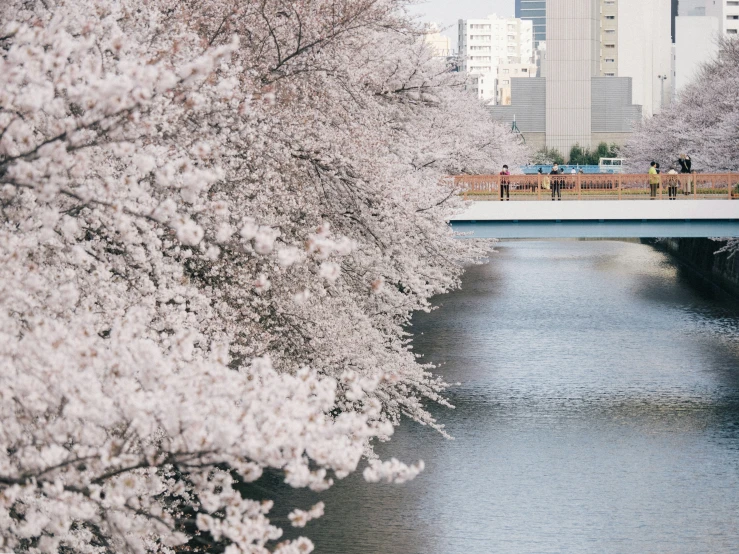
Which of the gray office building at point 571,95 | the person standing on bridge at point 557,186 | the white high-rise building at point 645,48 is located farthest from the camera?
the white high-rise building at point 645,48

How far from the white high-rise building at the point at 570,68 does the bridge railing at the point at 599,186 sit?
75.5 meters

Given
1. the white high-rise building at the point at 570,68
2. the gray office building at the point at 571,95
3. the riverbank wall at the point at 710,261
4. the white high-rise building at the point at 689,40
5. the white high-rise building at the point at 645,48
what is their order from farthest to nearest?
the white high-rise building at the point at 645,48
the white high-rise building at the point at 689,40
the gray office building at the point at 571,95
the white high-rise building at the point at 570,68
the riverbank wall at the point at 710,261

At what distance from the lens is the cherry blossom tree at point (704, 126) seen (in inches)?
1646

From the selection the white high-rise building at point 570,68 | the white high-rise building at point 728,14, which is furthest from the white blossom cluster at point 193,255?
the white high-rise building at point 728,14

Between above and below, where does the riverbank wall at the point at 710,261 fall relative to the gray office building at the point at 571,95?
below

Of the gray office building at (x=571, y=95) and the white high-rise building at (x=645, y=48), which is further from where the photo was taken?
the white high-rise building at (x=645, y=48)

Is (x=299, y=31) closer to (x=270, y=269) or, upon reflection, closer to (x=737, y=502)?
(x=270, y=269)

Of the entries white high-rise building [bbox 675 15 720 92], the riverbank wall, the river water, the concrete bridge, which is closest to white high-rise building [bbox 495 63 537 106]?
white high-rise building [bbox 675 15 720 92]

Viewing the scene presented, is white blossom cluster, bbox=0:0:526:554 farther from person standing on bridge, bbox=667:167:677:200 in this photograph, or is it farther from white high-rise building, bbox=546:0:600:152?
white high-rise building, bbox=546:0:600:152

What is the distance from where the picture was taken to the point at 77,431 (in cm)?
637

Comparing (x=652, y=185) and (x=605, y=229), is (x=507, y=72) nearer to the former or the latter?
(x=652, y=185)

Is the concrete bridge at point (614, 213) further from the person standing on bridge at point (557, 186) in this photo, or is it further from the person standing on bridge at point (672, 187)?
the person standing on bridge at point (557, 186)

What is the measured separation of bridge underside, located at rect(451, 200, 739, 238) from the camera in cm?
3089

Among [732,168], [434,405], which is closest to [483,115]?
[732,168]
